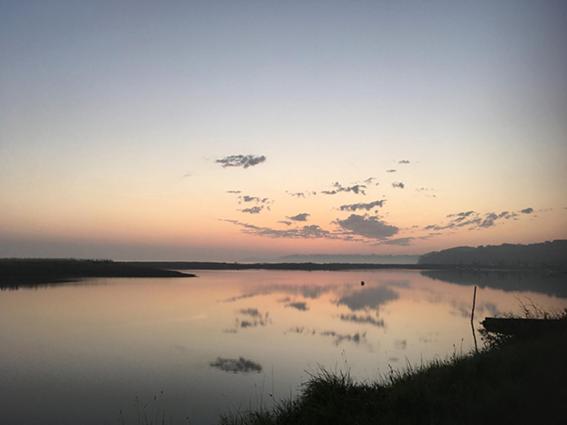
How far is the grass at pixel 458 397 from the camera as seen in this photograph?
8.02 metres

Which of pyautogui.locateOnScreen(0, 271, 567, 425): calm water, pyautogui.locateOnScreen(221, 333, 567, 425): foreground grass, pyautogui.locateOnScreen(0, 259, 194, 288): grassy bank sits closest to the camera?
pyautogui.locateOnScreen(221, 333, 567, 425): foreground grass

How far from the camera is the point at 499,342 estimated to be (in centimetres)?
1717

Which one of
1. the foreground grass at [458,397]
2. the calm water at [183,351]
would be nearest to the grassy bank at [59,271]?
the calm water at [183,351]

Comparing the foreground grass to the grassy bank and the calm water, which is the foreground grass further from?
the grassy bank

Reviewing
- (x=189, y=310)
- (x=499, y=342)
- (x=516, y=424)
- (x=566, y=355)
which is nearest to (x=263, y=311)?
(x=189, y=310)

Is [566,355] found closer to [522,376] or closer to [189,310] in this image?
[522,376]

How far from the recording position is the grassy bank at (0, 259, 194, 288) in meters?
64.9

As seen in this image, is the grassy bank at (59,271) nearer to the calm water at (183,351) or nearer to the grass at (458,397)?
the calm water at (183,351)

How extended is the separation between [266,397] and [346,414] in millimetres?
4645

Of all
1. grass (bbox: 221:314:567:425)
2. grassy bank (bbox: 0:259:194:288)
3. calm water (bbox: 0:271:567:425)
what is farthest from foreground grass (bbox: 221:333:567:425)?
grassy bank (bbox: 0:259:194:288)

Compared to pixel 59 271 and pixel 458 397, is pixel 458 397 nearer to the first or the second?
pixel 458 397

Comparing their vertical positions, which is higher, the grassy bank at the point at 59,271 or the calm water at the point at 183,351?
the grassy bank at the point at 59,271

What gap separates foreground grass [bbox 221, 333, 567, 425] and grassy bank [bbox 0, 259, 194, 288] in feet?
193

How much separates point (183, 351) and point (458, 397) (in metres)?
12.8
